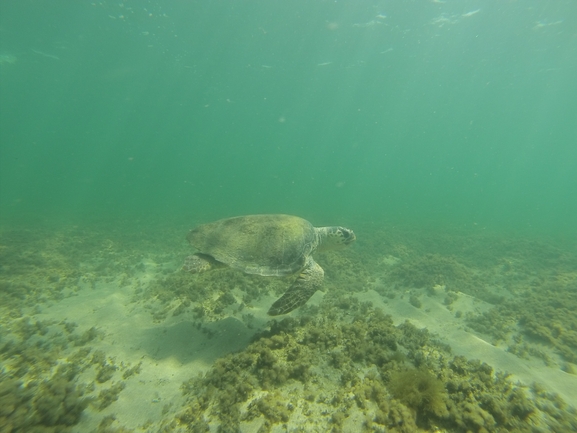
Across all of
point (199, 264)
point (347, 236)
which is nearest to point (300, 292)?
point (199, 264)

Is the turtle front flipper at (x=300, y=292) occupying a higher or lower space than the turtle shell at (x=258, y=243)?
lower

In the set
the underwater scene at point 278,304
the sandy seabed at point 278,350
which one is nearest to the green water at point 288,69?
the underwater scene at point 278,304

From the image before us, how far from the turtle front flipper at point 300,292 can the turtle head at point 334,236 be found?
149 centimetres

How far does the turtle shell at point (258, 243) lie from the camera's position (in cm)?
503

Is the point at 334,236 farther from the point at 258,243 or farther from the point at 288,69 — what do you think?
the point at 288,69

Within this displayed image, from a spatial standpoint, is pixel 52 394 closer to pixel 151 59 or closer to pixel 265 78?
pixel 151 59

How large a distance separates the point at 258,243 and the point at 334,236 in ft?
7.77

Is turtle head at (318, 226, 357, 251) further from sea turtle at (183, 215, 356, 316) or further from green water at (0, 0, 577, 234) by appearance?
green water at (0, 0, 577, 234)

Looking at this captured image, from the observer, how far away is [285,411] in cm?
300

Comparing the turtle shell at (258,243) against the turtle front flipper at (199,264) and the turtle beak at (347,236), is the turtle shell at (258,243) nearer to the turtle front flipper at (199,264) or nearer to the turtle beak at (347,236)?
the turtle front flipper at (199,264)

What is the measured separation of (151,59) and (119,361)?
124ft

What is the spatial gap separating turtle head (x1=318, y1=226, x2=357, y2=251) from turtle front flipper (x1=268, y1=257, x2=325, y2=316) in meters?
1.49

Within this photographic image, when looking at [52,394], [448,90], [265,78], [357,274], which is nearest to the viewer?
[52,394]

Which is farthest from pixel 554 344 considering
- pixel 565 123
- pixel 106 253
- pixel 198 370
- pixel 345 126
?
pixel 565 123
